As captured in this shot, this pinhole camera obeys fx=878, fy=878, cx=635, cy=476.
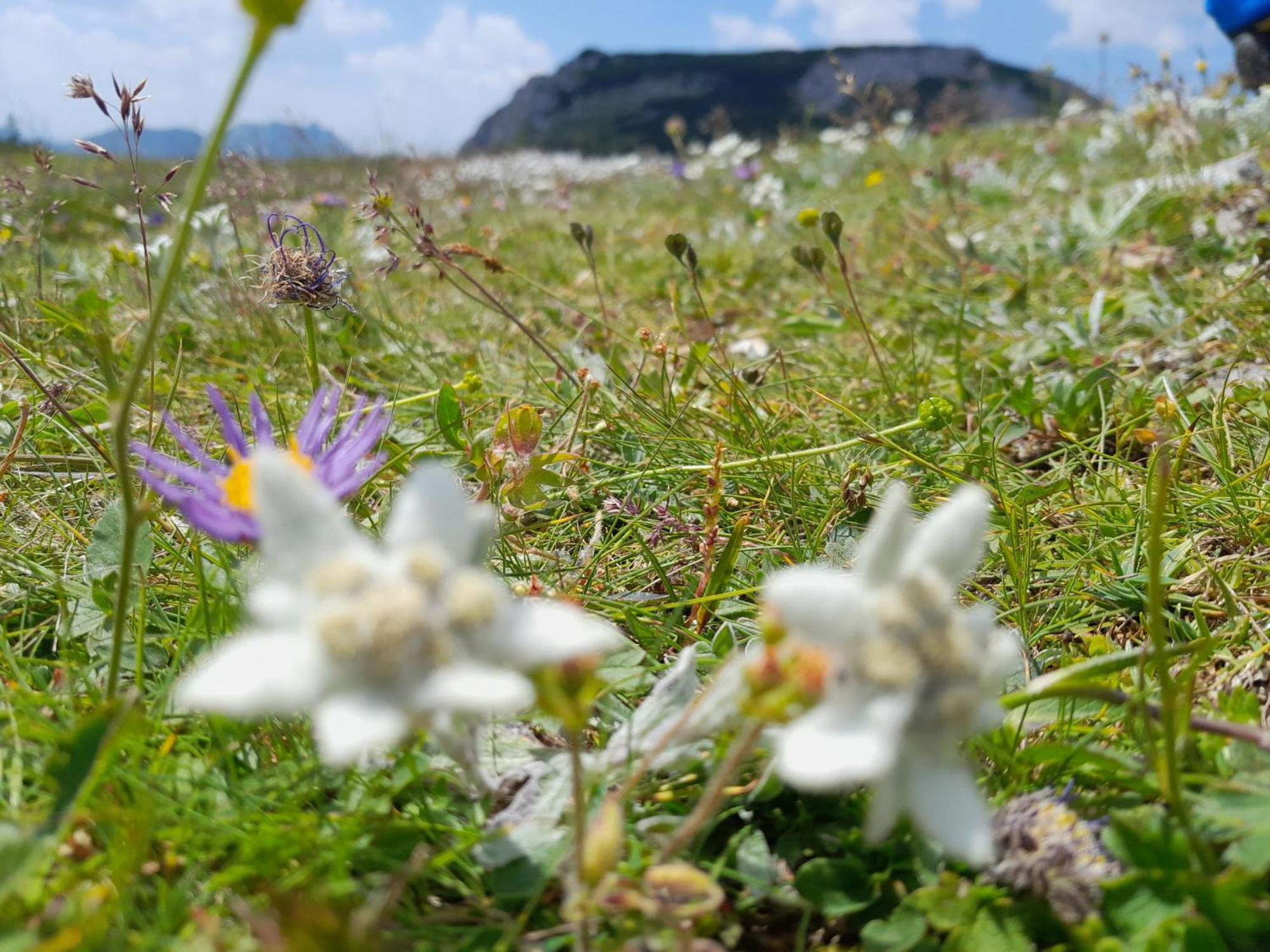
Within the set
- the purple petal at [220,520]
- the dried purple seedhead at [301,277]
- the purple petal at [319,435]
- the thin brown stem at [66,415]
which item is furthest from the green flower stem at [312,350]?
the purple petal at [220,520]

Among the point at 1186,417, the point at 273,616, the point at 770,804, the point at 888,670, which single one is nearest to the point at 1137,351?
the point at 1186,417

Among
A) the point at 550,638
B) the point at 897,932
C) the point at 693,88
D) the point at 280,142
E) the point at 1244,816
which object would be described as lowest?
the point at 897,932

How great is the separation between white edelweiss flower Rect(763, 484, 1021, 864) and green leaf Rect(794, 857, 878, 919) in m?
0.27

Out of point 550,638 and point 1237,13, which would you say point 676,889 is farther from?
point 1237,13

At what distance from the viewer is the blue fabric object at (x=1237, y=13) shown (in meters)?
5.61

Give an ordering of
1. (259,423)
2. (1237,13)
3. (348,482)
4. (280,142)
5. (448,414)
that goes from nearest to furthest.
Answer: (348,482)
(259,423)
(448,414)
(280,142)
(1237,13)

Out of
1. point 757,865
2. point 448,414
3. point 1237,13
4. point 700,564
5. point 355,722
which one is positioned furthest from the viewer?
point 1237,13

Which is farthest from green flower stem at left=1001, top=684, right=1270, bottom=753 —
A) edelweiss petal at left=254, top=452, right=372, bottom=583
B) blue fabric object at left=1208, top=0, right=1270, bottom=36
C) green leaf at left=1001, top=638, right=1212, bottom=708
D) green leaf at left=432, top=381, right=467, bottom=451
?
blue fabric object at left=1208, top=0, right=1270, bottom=36

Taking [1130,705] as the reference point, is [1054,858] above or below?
below

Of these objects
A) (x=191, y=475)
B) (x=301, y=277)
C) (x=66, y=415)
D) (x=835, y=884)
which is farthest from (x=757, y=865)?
(x=66, y=415)

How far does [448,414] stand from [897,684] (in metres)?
1.17

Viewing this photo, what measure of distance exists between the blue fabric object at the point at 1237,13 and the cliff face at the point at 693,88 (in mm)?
29279

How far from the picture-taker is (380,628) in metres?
0.58

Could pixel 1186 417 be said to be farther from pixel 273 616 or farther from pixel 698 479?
pixel 273 616
